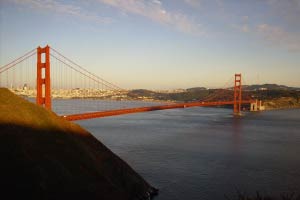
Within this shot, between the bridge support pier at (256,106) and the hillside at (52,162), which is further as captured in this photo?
the bridge support pier at (256,106)

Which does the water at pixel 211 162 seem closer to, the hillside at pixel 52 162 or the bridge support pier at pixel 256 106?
the hillside at pixel 52 162

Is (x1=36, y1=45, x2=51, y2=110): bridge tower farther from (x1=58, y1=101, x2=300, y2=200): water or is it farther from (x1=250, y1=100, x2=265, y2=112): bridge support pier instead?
(x1=250, y1=100, x2=265, y2=112): bridge support pier

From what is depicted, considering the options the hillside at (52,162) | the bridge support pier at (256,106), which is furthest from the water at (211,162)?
the bridge support pier at (256,106)

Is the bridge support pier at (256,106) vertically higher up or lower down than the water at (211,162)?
higher up

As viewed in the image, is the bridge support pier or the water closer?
the water

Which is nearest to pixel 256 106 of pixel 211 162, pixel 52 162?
pixel 211 162

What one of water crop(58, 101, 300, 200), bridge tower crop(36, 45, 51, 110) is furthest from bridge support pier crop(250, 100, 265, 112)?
bridge tower crop(36, 45, 51, 110)

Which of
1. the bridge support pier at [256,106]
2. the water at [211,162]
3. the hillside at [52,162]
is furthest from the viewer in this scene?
the bridge support pier at [256,106]

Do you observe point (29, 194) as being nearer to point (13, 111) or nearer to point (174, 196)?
point (13, 111)
